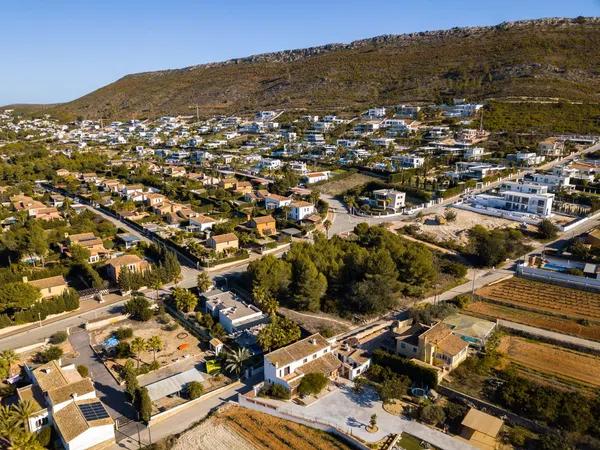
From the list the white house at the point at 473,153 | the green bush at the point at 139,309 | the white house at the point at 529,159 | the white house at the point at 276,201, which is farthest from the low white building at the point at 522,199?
the green bush at the point at 139,309

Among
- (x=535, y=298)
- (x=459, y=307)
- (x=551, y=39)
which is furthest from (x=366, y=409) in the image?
(x=551, y=39)

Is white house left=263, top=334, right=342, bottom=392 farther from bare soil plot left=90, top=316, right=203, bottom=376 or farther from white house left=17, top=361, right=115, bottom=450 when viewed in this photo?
white house left=17, top=361, right=115, bottom=450

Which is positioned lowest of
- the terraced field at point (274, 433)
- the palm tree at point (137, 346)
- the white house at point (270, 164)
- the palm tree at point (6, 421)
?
the terraced field at point (274, 433)

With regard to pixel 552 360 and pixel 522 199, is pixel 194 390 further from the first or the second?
pixel 522 199

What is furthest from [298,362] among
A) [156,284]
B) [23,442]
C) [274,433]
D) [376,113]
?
[376,113]

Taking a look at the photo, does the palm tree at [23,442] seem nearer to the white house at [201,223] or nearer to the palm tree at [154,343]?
the palm tree at [154,343]
